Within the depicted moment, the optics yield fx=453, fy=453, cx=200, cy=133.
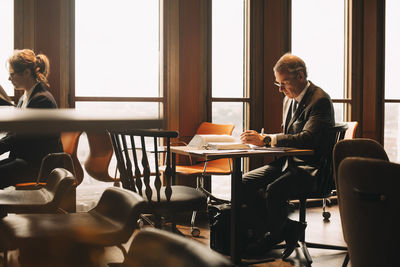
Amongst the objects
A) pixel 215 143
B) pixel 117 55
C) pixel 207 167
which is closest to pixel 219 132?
pixel 207 167

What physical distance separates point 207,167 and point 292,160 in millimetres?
1529

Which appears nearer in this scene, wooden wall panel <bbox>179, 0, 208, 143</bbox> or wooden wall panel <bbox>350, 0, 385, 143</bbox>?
wooden wall panel <bbox>179, 0, 208, 143</bbox>

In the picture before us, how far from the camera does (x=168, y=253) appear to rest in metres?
0.69

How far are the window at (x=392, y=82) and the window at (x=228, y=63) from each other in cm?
239

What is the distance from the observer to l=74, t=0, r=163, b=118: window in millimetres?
4652

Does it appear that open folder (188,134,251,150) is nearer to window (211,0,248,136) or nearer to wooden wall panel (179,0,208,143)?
wooden wall panel (179,0,208,143)

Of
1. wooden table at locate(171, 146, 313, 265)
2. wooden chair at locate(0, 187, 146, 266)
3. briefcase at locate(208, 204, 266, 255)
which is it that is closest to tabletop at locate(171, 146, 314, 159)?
wooden table at locate(171, 146, 313, 265)

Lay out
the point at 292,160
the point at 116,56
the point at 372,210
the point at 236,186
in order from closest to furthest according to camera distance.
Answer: the point at 372,210
the point at 236,186
the point at 292,160
the point at 116,56

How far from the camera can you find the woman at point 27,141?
3.25 meters

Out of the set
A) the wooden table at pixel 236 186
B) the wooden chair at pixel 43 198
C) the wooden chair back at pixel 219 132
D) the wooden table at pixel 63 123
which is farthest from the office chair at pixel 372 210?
the wooden chair back at pixel 219 132

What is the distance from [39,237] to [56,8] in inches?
146

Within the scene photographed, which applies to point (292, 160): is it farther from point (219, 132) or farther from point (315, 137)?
point (219, 132)

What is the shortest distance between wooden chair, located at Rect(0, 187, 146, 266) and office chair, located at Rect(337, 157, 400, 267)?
540 millimetres

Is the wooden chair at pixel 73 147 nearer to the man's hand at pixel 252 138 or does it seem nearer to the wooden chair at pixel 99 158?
the wooden chair at pixel 99 158
